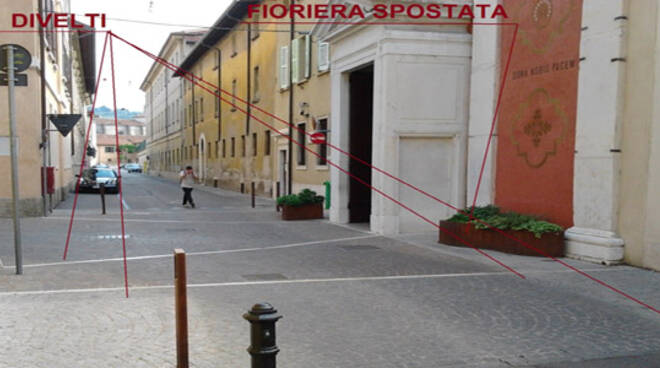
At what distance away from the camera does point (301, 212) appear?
16.4m

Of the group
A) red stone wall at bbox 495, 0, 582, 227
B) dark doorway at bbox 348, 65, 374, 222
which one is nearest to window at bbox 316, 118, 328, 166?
dark doorway at bbox 348, 65, 374, 222

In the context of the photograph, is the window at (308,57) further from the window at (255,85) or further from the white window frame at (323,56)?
the window at (255,85)

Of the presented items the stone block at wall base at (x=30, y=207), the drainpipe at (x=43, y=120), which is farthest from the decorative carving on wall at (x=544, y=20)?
the stone block at wall base at (x=30, y=207)

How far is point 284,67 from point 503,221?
14458 millimetres

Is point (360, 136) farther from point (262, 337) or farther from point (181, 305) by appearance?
point (262, 337)

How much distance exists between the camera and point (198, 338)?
5.07 m

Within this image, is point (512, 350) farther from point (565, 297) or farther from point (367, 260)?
point (367, 260)

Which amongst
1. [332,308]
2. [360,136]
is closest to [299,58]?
[360,136]

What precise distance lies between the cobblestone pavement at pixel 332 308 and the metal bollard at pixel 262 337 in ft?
4.41

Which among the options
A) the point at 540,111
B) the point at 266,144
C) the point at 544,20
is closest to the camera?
the point at 544,20

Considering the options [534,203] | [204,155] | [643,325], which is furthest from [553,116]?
[204,155]

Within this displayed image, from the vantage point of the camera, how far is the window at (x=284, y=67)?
22459 mm

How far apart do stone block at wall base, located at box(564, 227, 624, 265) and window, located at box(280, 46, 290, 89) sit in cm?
1486

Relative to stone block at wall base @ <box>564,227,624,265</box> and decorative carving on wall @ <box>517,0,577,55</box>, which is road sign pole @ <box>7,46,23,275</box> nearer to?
stone block at wall base @ <box>564,227,624,265</box>
